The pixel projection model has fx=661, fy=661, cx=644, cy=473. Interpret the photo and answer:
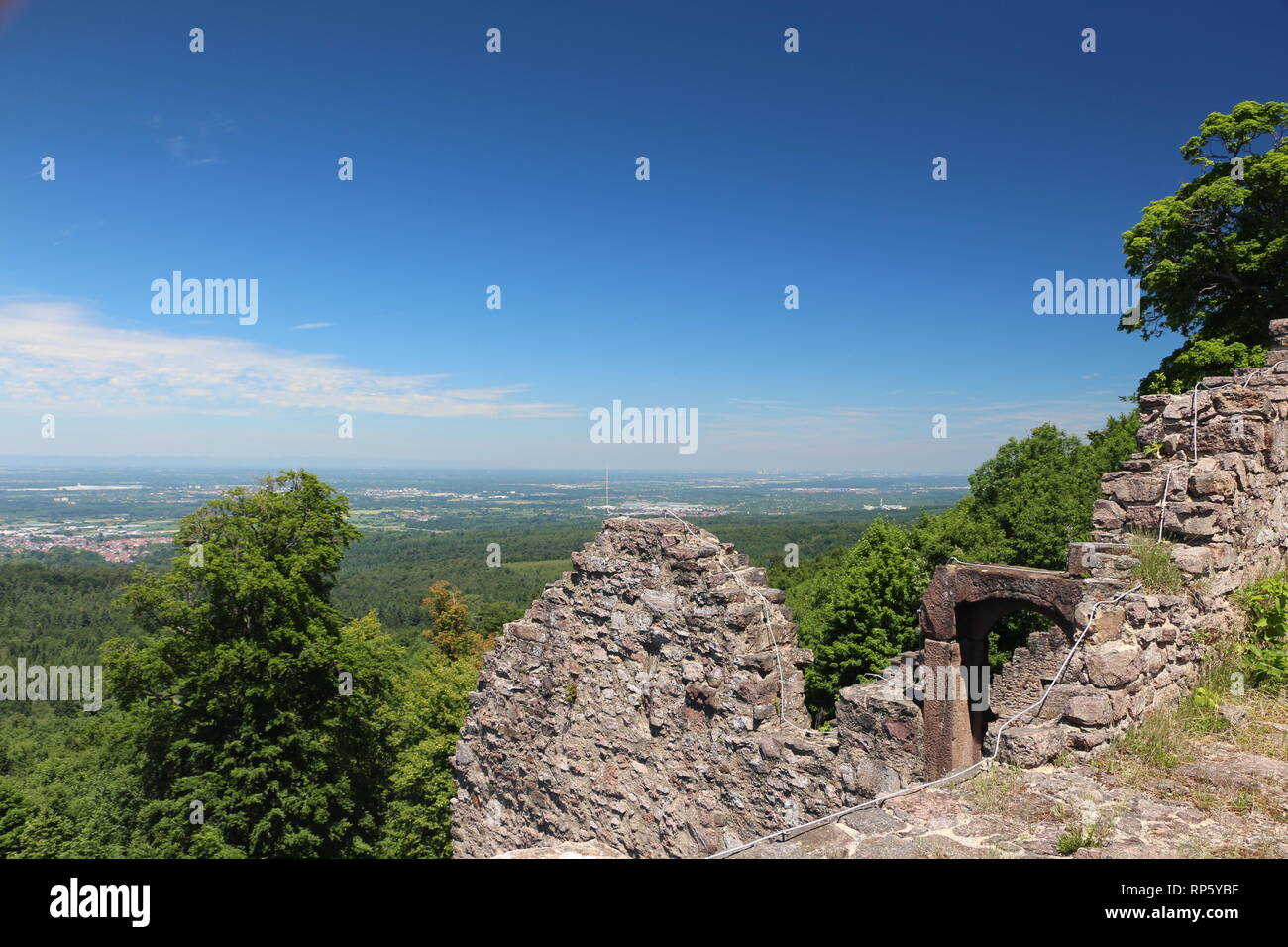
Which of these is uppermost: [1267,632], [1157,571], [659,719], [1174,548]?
[1174,548]

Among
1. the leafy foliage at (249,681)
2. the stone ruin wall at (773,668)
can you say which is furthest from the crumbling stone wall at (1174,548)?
the leafy foliage at (249,681)

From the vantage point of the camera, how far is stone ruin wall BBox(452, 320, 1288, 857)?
5.76 m

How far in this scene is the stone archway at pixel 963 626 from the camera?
349 inches

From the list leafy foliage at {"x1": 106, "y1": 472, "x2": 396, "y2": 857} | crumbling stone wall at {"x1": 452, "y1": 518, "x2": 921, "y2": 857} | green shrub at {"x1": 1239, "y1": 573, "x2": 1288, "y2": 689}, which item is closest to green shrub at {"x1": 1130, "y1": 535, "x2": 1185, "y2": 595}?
green shrub at {"x1": 1239, "y1": 573, "x2": 1288, "y2": 689}

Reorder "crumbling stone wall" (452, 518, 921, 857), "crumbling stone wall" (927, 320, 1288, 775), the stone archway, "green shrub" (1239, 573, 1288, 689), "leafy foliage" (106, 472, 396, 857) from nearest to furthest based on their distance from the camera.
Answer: "crumbling stone wall" (927, 320, 1288, 775) → "green shrub" (1239, 573, 1288, 689) → "crumbling stone wall" (452, 518, 921, 857) → the stone archway → "leafy foliage" (106, 472, 396, 857)

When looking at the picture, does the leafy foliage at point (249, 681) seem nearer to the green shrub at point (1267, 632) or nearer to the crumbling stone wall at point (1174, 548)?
the crumbling stone wall at point (1174, 548)

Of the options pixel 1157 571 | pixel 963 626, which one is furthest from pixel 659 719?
pixel 1157 571

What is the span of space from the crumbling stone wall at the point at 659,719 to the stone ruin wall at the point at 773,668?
0.02m

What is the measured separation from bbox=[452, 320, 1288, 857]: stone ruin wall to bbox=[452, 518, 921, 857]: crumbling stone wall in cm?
2

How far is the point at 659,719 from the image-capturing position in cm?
827

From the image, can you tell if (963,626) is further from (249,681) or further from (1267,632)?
(249,681)

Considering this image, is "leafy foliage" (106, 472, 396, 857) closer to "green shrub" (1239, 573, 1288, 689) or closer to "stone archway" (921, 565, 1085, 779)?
"stone archway" (921, 565, 1085, 779)

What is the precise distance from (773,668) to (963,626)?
4.53 metres
